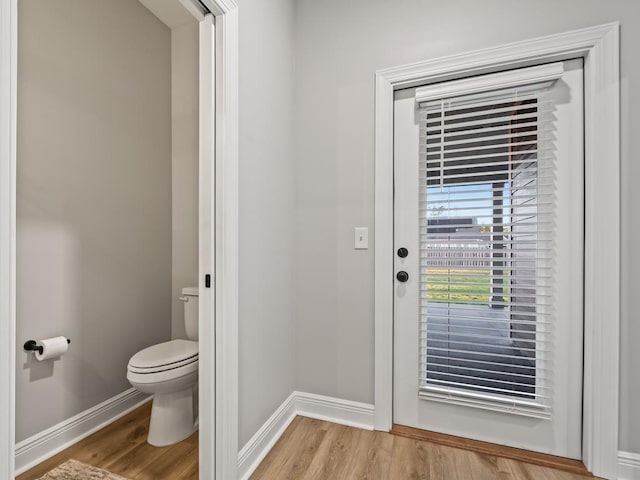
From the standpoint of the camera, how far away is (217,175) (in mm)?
1398

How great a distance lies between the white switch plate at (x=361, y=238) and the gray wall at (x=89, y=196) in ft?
4.89

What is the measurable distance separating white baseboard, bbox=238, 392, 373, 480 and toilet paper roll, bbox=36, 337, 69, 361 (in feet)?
3.42

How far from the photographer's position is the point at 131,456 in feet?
5.53

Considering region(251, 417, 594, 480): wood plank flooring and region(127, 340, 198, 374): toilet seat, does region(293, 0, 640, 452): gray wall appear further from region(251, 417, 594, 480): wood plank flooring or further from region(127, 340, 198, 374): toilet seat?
region(127, 340, 198, 374): toilet seat

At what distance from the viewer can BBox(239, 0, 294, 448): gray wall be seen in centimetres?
156

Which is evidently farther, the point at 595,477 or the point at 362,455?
the point at 362,455

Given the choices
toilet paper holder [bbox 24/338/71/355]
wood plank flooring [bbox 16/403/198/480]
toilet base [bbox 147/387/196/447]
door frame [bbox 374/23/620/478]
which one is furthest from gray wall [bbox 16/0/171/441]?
door frame [bbox 374/23/620/478]

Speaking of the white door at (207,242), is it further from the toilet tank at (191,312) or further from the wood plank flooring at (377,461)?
the toilet tank at (191,312)

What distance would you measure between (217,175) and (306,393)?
140 centimetres

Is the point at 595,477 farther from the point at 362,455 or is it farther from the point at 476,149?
the point at 476,149

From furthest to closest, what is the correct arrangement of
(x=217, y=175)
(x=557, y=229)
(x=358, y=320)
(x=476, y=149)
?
1. (x=358, y=320)
2. (x=476, y=149)
3. (x=557, y=229)
4. (x=217, y=175)

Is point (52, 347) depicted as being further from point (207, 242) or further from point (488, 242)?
point (488, 242)

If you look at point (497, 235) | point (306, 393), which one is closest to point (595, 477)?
point (497, 235)

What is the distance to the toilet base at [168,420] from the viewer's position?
1.78 meters
